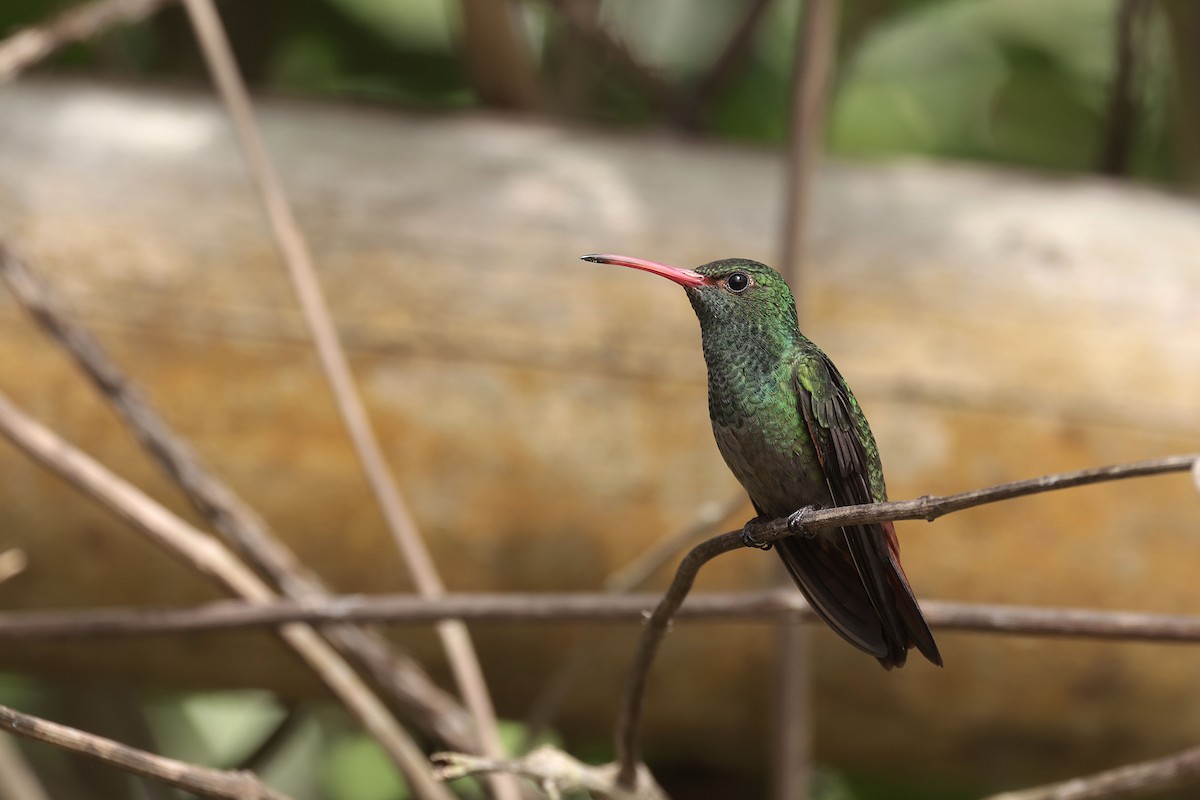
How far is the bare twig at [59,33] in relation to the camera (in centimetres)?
236

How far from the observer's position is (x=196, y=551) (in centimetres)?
231

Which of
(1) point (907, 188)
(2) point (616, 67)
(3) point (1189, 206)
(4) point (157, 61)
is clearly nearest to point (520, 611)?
(1) point (907, 188)

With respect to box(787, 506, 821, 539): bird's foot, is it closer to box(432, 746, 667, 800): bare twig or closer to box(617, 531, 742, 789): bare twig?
box(617, 531, 742, 789): bare twig

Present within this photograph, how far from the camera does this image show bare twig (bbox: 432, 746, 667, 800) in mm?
1504

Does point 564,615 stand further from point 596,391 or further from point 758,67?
point 758,67

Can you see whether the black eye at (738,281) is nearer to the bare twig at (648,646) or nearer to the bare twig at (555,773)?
the bare twig at (648,646)

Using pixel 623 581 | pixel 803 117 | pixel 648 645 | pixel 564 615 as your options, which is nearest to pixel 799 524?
pixel 648 645

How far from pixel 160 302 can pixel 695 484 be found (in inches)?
44.9

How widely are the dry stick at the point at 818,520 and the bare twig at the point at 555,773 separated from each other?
0.06m

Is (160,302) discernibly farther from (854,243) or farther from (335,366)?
(854,243)

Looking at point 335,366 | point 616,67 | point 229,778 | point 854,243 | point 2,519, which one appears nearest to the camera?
point 229,778

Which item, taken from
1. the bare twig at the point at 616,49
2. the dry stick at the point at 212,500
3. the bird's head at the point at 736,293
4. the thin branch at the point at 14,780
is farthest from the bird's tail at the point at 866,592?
the bare twig at the point at 616,49

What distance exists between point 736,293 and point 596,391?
53.5 inches

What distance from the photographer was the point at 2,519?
2.71 meters
